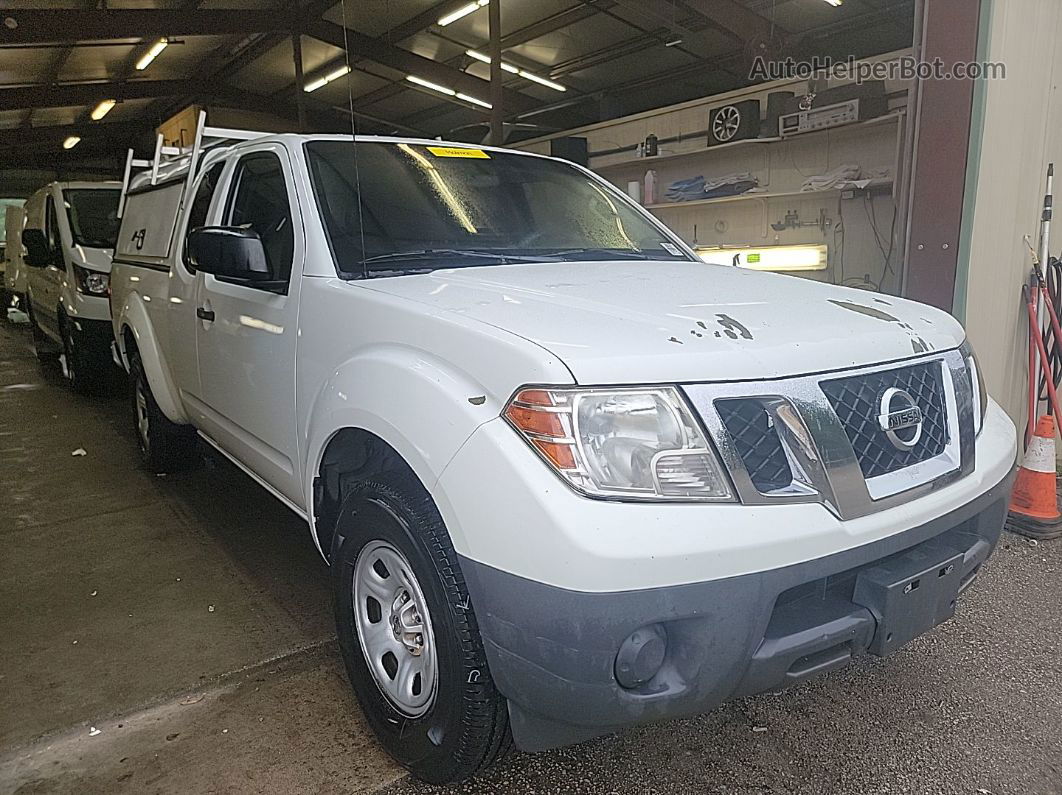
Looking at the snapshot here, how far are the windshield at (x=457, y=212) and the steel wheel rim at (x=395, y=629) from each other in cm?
79

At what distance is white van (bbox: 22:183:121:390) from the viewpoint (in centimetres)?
576

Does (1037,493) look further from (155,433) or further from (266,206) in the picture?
(155,433)

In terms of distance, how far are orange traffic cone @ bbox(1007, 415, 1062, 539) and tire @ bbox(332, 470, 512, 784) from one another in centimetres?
275

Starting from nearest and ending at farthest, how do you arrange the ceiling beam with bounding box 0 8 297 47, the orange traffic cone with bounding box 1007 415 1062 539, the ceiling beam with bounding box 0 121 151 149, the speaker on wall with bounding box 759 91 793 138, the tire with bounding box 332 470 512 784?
the tire with bounding box 332 470 512 784
the orange traffic cone with bounding box 1007 415 1062 539
the speaker on wall with bounding box 759 91 793 138
the ceiling beam with bounding box 0 8 297 47
the ceiling beam with bounding box 0 121 151 149

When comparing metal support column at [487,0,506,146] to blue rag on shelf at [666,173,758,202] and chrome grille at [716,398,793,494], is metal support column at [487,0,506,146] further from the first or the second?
chrome grille at [716,398,793,494]

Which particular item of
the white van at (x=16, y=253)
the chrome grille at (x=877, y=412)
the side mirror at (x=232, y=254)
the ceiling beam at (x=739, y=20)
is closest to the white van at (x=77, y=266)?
the white van at (x=16, y=253)

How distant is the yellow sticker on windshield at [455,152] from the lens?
101 inches

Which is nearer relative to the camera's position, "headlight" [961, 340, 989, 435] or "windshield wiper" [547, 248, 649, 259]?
"headlight" [961, 340, 989, 435]

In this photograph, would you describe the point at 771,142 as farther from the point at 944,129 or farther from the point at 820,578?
the point at 820,578

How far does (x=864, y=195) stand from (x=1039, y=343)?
261 cm

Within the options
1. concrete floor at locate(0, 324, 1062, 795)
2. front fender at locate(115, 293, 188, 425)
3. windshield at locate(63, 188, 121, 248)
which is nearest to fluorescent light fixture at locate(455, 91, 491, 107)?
windshield at locate(63, 188, 121, 248)

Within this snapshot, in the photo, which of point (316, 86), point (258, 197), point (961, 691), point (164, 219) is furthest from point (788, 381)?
point (316, 86)

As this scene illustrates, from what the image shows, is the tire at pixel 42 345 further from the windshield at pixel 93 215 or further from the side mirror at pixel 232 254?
the side mirror at pixel 232 254

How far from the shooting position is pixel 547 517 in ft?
4.07
